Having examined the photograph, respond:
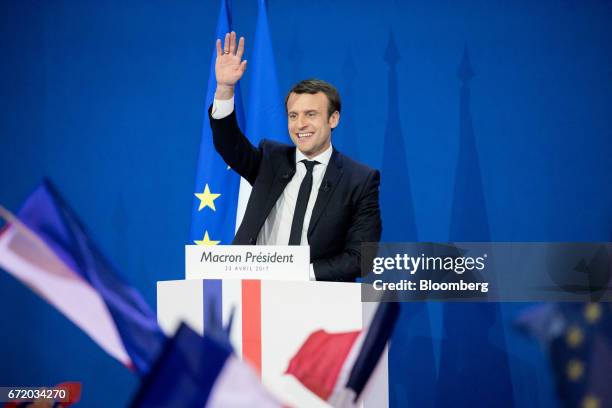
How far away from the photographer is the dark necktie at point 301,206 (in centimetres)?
299

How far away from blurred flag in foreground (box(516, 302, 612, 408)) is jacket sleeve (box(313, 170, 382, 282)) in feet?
2.41

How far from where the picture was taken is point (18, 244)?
8.05ft

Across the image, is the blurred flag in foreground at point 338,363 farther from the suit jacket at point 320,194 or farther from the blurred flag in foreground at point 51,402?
the blurred flag in foreground at point 51,402

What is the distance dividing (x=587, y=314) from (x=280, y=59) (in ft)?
9.53

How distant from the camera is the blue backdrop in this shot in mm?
4480

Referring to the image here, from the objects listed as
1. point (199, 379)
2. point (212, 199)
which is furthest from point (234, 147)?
point (199, 379)

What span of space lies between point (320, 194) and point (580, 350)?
123 cm

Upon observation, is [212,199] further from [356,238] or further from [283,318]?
[283,318]

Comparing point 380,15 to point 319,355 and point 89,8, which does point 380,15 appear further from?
point 319,355

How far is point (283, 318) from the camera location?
2295 millimetres

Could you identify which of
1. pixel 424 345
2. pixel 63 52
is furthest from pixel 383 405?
pixel 63 52

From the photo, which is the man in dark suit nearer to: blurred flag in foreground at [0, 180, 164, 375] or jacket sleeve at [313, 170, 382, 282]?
jacket sleeve at [313, 170, 382, 282]

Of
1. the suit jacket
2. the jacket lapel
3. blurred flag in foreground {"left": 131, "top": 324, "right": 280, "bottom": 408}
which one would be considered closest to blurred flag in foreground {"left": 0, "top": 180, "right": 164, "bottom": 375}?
blurred flag in foreground {"left": 131, "top": 324, "right": 280, "bottom": 408}

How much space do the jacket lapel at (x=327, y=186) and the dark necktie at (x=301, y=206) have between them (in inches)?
1.9
